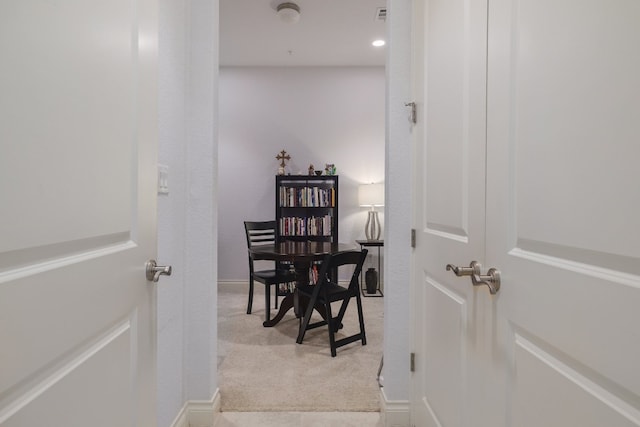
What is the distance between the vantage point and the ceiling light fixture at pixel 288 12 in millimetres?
3508

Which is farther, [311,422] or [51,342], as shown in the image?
[311,422]

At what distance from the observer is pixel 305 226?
15.6ft

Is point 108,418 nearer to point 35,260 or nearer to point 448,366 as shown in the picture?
point 35,260

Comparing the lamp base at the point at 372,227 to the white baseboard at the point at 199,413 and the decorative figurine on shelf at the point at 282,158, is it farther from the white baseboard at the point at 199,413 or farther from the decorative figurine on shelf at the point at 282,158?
the white baseboard at the point at 199,413

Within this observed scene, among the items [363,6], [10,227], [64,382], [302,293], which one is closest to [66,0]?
[10,227]

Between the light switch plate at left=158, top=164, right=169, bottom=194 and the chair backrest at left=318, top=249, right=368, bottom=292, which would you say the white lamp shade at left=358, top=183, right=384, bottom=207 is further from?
the light switch plate at left=158, top=164, right=169, bottom=194

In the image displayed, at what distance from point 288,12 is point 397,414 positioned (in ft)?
11.3

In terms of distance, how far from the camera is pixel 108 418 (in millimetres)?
843

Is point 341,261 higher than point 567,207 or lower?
lower

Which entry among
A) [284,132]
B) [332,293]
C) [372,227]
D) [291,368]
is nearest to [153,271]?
[291,368]

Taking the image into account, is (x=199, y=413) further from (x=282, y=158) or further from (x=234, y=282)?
(x=282, y=158)

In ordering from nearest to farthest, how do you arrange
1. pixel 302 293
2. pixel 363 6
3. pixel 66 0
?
pixel 66 0 → pixel 302 293 → pixel 363 6

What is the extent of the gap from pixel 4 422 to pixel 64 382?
0.46 ft

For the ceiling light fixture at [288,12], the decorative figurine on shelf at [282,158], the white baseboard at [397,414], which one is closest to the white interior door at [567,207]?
the white baseboard at [397,414]
